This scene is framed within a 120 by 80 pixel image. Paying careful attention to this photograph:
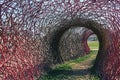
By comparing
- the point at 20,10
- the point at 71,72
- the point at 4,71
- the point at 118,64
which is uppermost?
the point at 20,10

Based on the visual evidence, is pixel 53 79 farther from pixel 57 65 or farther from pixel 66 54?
pixel 66 54

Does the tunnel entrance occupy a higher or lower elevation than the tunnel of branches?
lower

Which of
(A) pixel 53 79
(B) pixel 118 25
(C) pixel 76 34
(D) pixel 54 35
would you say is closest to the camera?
(B) pixel 118 25

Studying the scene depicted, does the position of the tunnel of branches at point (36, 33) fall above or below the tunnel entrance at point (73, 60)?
above

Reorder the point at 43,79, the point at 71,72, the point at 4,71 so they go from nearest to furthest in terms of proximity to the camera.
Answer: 1. the point at 4,71
2. the point at 43,79
3. the point at 71,72

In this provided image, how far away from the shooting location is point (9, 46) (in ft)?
20.7

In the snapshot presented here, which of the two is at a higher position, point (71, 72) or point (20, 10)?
point (20, 10)

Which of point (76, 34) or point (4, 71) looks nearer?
point (4, 71)

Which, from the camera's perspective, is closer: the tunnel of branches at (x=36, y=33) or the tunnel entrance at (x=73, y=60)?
the tunnel of branches at (x=36, y=33)

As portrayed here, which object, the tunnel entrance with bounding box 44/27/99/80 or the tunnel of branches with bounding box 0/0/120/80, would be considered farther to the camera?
the tunnel entrance with bounding box 44/27/99/80

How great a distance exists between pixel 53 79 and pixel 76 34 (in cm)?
1103

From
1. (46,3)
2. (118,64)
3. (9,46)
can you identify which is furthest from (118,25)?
(9,46)

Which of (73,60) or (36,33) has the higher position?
(36,33)

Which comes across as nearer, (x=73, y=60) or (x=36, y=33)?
(x=36, y=33)
